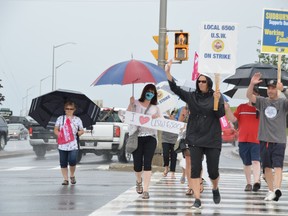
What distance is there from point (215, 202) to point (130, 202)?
137 centimetres

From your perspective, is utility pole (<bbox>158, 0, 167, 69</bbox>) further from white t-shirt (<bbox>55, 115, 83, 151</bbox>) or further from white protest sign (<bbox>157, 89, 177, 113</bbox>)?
white t-shirt (<bbox>55, 115, 83, 151</bbox>)

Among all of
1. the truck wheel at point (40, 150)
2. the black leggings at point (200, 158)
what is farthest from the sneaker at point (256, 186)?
the truck wheel at point (40, 150)

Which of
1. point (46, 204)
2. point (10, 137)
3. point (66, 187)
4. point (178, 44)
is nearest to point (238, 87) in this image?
point (66, 187)

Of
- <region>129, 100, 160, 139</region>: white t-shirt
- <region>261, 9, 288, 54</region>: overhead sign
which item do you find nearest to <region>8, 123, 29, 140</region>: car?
<region>261, 9, 288, 54</region>: overhead sign

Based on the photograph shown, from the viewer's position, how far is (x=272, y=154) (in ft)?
37.9

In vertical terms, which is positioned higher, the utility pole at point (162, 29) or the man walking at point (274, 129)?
the utility pole at point (162, 29)

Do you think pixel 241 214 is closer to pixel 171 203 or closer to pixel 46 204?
pixel 171 203

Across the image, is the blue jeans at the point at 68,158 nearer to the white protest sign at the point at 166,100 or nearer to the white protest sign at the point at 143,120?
the white protest sign at the point at 143,120

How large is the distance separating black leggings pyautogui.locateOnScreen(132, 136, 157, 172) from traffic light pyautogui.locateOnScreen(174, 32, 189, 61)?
366 inches

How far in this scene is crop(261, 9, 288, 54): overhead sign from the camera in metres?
Answer: 13.3

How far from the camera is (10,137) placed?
65625 mm

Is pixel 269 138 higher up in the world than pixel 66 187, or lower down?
higher up

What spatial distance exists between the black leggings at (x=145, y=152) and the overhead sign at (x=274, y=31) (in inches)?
110

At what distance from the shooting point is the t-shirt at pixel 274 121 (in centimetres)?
1150
